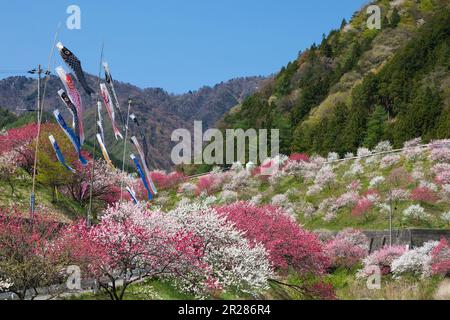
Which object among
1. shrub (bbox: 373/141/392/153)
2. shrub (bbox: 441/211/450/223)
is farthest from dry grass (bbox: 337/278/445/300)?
shrub (bbox: 373/141/392/153)

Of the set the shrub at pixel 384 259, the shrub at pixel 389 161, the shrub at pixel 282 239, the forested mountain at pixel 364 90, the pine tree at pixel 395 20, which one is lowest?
the shrub at pixel 384 259

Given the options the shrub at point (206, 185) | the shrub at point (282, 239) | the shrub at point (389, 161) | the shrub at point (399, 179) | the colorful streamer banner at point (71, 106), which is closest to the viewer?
the colorful streamer banner at point (71, 106)

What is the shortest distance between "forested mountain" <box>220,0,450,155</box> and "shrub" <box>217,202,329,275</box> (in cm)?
3249

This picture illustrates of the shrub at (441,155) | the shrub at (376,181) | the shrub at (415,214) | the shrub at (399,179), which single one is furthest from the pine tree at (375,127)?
the shrub at (415,214)

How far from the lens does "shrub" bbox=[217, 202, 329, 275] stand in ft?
99.6

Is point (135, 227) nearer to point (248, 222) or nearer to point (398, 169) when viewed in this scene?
point (248, 222)

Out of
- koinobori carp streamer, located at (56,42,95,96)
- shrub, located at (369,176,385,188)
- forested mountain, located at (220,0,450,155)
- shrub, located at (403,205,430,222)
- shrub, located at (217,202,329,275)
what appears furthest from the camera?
forested mountain, located at (220,0,450,155)

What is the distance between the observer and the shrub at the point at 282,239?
1195 inches

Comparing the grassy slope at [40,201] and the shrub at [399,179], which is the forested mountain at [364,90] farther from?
the grassy slope at [40,201]

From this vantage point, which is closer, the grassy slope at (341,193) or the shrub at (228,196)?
the grassy slope at (341,193)

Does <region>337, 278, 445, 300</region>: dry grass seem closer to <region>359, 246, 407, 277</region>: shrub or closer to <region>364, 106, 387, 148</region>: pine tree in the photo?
<region>359, 246, 407, 277</region>: shrub

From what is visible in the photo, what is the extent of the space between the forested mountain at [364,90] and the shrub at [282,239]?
32.5 meters

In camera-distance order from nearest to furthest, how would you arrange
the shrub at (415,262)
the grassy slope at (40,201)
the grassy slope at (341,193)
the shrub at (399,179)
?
1. the shrub at (415,262)
2. the grassy slope at (40,201)
3. the grassy slope at (341,193)
4. the shrub at (399,179)
